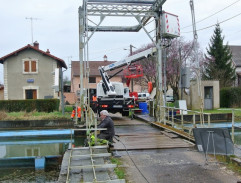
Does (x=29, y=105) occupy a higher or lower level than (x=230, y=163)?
higher

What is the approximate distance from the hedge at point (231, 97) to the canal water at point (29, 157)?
1784 centimetres

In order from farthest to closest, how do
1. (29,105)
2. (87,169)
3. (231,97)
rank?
(231,97)
(29,105)
(87,169)

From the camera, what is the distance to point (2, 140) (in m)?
17.3

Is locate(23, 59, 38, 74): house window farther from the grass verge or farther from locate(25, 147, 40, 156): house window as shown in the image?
the grass verge

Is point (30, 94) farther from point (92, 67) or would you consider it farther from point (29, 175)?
point (92, 67)

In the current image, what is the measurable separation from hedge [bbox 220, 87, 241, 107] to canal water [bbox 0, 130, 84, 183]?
17838 mm

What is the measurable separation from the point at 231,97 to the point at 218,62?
1386 centimetres

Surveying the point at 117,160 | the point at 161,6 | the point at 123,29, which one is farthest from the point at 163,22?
the point at 117,160

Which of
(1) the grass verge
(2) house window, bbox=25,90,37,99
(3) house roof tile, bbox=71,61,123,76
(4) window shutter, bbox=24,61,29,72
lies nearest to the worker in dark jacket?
(1) the grass verge

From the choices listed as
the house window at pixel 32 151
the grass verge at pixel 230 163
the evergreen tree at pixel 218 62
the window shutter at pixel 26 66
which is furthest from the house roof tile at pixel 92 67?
the grass verge at pixel 230 163

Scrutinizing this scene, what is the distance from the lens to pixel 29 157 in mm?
12039

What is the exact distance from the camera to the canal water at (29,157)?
404 inches

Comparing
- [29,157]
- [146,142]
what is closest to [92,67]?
[29,157]

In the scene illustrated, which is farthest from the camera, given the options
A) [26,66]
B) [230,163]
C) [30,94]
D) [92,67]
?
[92,67]
